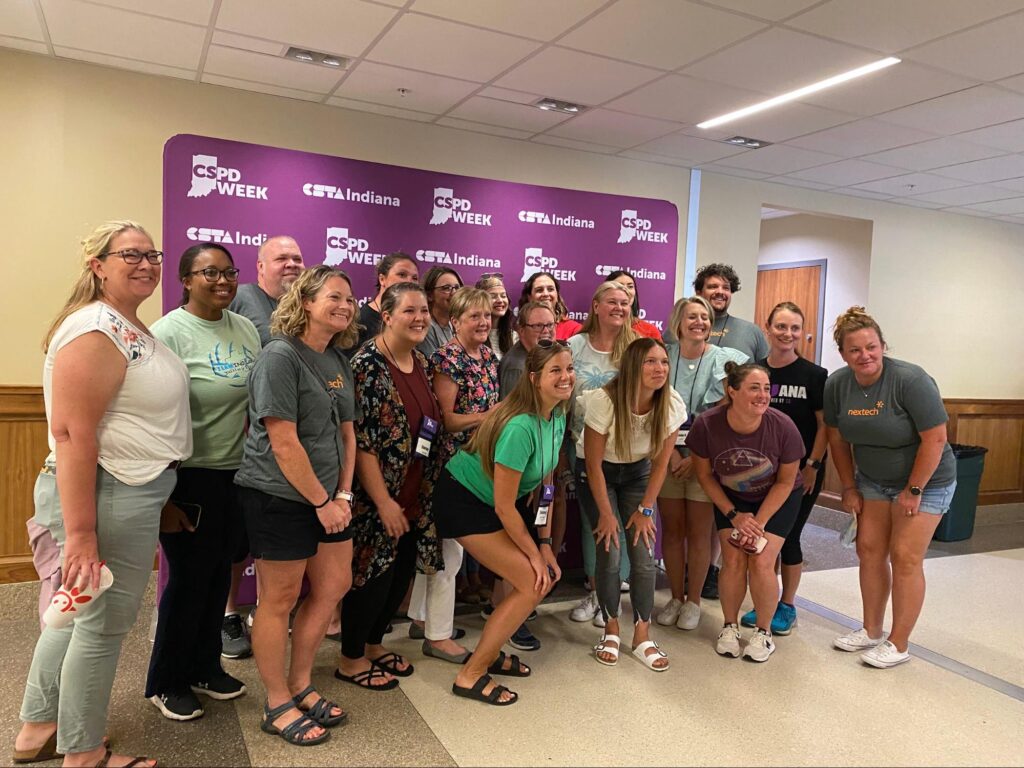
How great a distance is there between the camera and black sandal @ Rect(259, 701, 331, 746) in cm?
234

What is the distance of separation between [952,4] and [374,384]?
2.67 metres

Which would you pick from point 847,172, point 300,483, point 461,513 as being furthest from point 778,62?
point 300,483

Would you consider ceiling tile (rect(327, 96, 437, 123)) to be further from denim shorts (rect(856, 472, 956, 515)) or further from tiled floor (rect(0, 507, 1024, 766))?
denim shorts (rect(856, 472, 956, 515))

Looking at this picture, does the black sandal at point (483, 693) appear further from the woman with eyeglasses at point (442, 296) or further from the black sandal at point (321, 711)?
the woman with eyeglasses at point (442, 296)

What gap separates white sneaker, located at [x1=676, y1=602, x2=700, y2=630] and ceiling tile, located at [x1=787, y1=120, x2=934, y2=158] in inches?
119

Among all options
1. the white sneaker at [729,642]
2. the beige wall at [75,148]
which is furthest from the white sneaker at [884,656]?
the beige wall at [75,148]

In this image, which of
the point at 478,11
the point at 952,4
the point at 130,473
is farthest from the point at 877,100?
the point at 130,473

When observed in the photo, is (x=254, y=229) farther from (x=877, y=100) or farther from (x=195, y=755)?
(x=877, y=100)

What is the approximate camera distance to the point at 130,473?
6.48ft

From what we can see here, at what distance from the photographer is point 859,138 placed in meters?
4.61

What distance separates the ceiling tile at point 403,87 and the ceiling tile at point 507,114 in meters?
0.11

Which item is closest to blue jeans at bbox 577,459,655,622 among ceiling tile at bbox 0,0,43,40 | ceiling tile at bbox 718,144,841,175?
ceiling tile at bbox 718,144,841,175

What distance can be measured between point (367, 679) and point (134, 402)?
141 cm

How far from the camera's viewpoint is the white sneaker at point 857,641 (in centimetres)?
329
